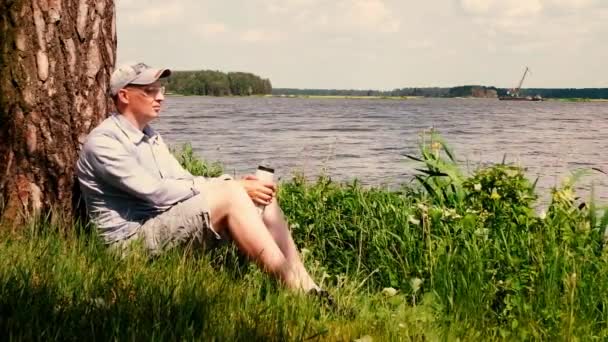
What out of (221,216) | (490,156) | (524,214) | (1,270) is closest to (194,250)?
(221,216)

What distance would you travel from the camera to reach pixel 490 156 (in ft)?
62.4

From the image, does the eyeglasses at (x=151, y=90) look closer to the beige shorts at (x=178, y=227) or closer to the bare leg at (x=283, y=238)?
the beige shorts at (x=178, y=227)

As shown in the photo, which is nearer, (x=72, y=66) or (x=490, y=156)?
(x=72, y=66)

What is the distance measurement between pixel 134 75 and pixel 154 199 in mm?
748

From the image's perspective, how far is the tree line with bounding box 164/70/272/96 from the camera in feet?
381

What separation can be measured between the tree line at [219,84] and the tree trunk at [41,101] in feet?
353

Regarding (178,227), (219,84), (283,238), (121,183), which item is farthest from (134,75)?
(219,84)

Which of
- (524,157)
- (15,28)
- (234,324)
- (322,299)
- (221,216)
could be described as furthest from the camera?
(524,157)

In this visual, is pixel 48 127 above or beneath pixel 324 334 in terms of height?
above

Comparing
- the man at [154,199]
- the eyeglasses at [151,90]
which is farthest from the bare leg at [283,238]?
the eyeglasses at [151,90]

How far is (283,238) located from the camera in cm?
469

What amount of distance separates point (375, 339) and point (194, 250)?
1460mm

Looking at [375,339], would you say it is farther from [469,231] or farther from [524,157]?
Result: [524,157]

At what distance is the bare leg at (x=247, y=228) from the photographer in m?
4.32
